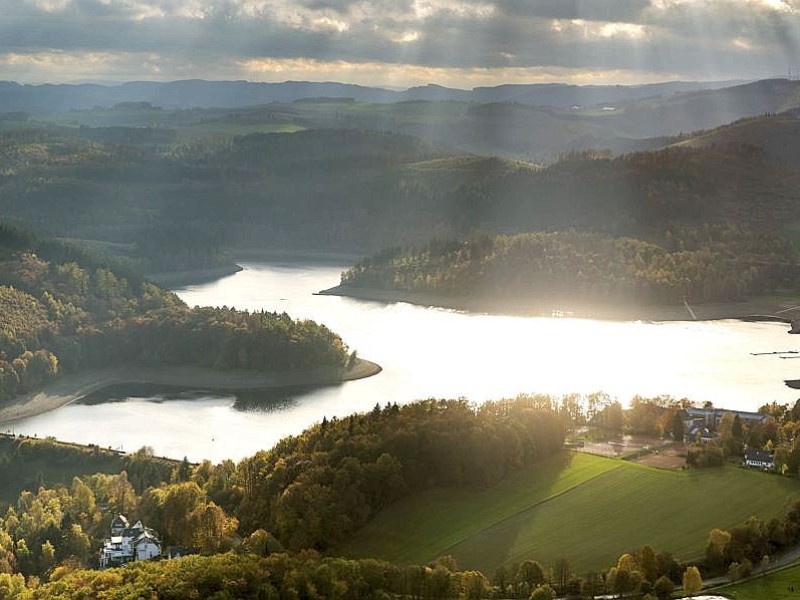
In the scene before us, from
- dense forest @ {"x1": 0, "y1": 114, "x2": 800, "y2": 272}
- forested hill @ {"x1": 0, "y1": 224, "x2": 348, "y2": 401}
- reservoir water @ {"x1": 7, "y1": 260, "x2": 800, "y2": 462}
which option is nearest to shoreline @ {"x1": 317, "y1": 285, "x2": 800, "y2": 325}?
reservoir water @ {"x1": 7, "y1": 260, "x2": 800, "y2": 462}

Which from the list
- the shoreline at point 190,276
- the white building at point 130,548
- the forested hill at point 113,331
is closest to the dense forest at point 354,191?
the shoreline at point 190,276

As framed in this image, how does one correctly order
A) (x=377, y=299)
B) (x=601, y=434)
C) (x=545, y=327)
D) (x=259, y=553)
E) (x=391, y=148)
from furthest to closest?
(x=391, y=148) → (x=377, y=299) → (x=545, y=327) → (x=601, y=434) → (x=259, y=553)

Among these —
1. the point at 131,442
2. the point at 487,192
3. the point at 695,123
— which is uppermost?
the point at 695,123

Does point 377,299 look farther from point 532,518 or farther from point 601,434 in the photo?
point 532,518

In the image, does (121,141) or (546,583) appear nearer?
(546,583)

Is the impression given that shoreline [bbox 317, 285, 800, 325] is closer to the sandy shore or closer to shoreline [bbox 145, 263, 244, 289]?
shoreline [bbox 145, 263, 244, 289]

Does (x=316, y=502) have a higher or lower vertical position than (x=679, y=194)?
lower

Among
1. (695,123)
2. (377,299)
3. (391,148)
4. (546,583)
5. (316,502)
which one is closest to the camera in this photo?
(546,583)

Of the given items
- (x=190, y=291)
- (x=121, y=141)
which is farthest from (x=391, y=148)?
(x=190, y=291)

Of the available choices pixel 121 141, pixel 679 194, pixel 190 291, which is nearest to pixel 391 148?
pixel 121 141
